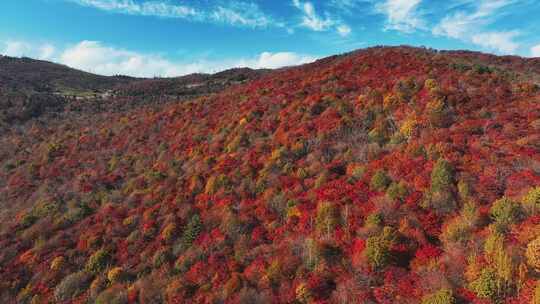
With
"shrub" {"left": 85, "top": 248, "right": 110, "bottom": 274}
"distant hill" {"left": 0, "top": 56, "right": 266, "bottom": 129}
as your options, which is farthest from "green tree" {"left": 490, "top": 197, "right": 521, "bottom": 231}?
"distant hill" {"left": 0, "top": 56, "right": 266, "bottom": 129}

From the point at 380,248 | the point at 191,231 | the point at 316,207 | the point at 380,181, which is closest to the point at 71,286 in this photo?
the point at 191,231

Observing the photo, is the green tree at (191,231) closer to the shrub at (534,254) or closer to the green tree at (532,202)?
the shrub at (534,254)

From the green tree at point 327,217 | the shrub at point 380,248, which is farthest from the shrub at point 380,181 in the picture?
the shrub at point 380,248

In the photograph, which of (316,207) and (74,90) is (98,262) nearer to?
(316,207)

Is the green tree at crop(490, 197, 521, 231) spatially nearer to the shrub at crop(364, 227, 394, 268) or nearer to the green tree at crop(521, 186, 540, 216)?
the green tree at crop(521, 186, 540, 216)

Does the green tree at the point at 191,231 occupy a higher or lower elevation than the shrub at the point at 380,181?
lower

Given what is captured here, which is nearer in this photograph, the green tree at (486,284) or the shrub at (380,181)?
the green tree at (486,284)
